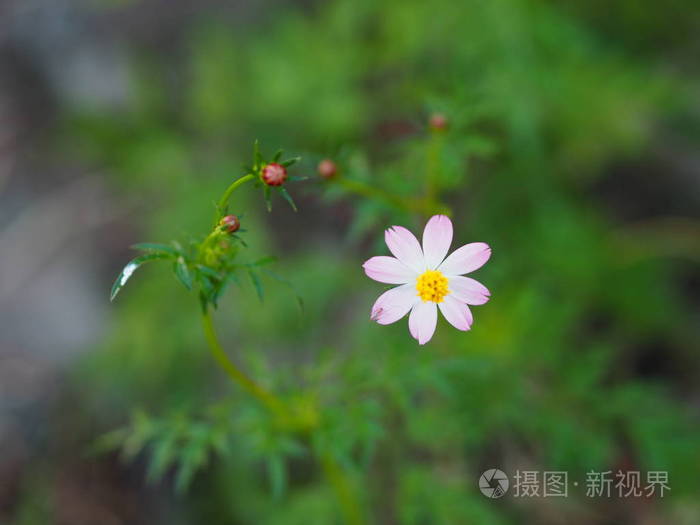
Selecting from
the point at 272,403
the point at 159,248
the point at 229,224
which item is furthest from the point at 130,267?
the point at 272,403

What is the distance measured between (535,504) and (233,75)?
2.87 meters

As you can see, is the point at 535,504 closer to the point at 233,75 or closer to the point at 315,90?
the point at 315,90

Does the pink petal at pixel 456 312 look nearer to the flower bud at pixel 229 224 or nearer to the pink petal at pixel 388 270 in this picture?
the pink petal at pixel 388 270

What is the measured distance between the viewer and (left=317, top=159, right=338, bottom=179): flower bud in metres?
1.97

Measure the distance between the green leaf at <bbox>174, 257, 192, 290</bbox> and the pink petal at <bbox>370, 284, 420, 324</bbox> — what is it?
41 centimetres

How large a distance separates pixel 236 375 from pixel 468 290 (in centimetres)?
68

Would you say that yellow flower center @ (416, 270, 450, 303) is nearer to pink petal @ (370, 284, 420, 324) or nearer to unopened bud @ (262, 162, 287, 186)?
pink petal @ (370, 284, 420, 324)

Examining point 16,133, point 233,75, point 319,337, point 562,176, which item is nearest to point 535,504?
point 319,337

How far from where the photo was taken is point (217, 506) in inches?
133

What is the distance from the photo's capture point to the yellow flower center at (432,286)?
5.37ft

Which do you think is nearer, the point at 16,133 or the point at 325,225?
the point at 325,225

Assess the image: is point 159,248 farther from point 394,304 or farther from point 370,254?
point 370,254

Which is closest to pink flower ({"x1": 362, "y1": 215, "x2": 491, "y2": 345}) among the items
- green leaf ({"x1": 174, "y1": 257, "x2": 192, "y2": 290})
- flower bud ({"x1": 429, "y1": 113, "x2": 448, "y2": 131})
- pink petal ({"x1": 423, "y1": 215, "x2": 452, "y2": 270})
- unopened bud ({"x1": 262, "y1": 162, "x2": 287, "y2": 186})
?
pink petal ({"x1": 423, "y1": 215, "x2": 452, "y2": 270})

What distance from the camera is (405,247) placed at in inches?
63.6
